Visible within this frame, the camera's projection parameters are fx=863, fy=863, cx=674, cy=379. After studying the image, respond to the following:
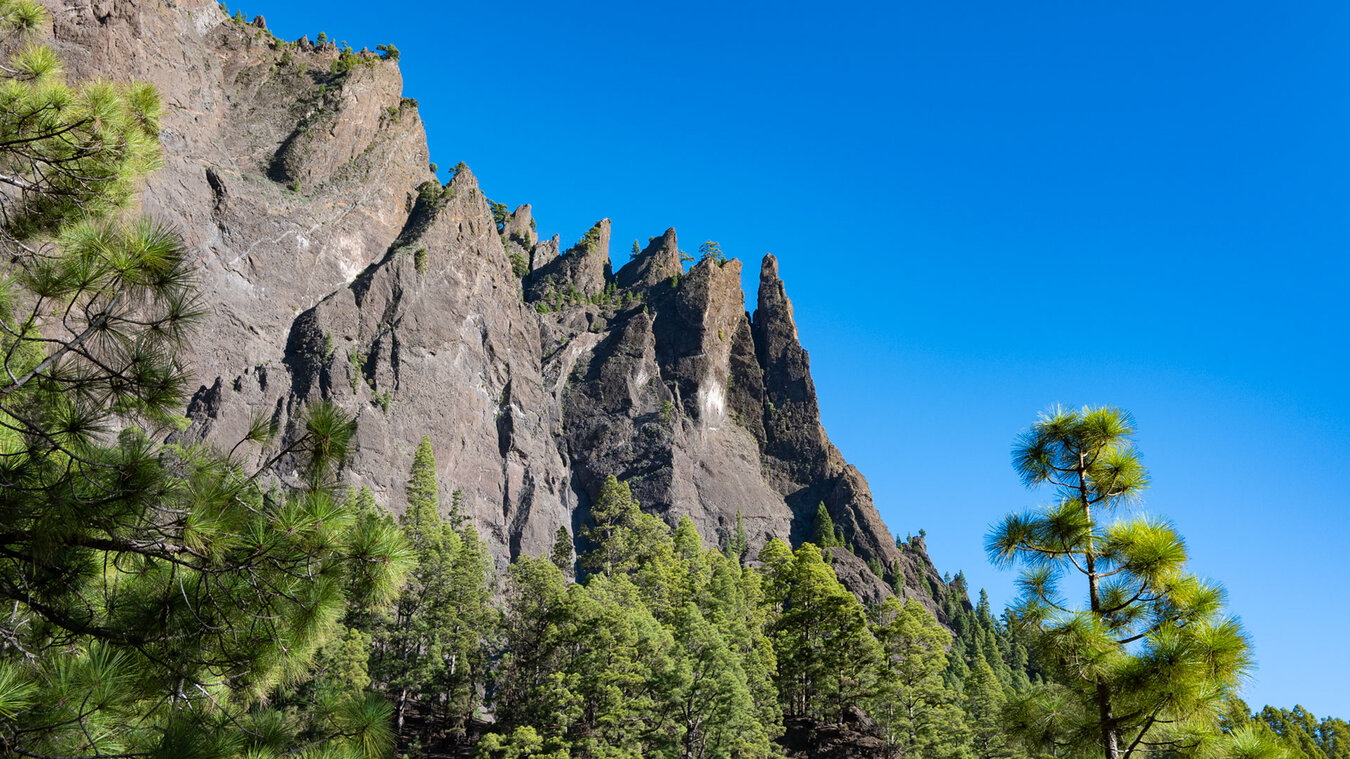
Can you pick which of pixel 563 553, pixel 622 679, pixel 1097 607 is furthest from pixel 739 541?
pixel 1097 607

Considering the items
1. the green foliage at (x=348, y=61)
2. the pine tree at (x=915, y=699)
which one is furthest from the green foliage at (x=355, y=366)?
the pine tree at (x=915, y=699)

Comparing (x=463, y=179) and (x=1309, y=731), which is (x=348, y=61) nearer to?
(x=463, y=179)

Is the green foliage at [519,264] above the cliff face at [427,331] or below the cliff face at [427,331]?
above

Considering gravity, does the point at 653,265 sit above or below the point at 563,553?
above

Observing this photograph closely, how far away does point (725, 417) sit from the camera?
318ft

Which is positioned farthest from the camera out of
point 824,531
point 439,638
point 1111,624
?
point 824,531

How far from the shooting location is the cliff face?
64438 millimetres

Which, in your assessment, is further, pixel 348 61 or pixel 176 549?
pixel 348 61

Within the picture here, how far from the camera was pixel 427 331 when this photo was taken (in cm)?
7362

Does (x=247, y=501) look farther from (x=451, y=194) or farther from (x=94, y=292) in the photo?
(x=451, y=194)

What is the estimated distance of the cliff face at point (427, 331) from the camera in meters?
64.4

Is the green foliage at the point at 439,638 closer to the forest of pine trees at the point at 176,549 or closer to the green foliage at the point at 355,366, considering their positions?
the green foliage at the point at 355,366

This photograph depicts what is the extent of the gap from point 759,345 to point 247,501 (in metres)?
104

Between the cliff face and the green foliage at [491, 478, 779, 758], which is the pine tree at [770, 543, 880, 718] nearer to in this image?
the green foliage at [491, 478, 779, 758]
